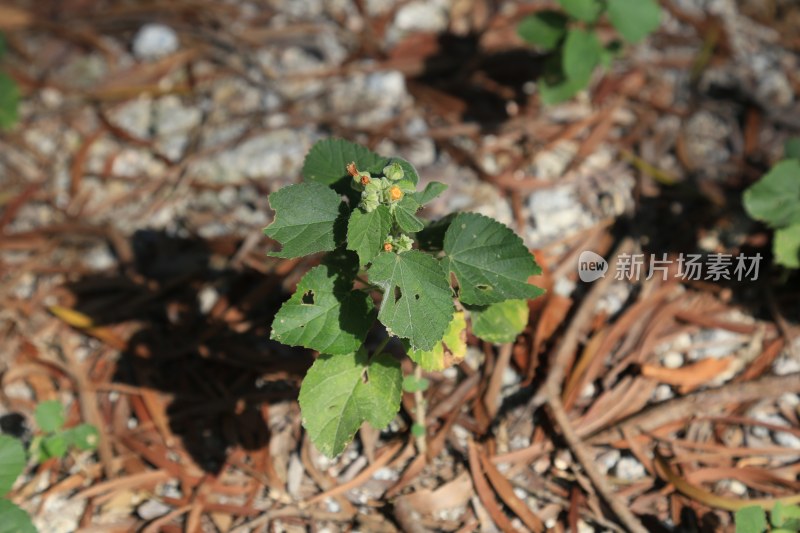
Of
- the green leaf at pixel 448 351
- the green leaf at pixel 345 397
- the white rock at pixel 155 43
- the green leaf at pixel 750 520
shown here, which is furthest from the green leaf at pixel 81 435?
the white rock at pixel 155 43

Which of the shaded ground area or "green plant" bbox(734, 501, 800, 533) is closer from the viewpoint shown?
"green plant" bbox(734, 501, 800, 533)

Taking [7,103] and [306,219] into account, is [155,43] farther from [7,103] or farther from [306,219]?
[306,219]

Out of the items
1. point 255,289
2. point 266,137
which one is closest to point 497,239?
point 255,289

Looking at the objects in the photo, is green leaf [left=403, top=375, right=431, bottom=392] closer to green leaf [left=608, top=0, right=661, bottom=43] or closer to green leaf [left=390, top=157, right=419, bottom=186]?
green leaf [left=390, top=157, right=419, bottom=186]

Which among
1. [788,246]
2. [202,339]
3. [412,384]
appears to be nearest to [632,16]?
[788,246]

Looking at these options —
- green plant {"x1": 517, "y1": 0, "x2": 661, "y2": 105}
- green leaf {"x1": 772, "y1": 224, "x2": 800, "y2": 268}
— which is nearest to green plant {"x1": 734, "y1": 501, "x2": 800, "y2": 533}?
green leaf {"x1": 772, "y1": 224, "x2": 800, "y2": 268}

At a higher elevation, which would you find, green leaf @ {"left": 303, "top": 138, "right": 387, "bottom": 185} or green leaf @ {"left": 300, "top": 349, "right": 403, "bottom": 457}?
green leaf @ {"left": 303, "top": 138, "right": 387, "bottom": 185}
